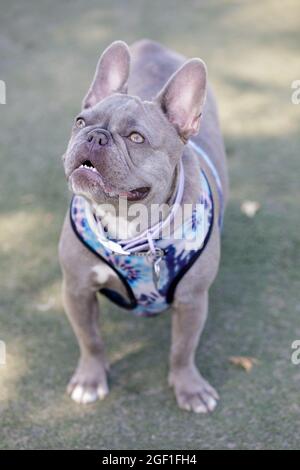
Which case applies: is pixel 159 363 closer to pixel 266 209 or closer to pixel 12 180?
pixel 266 209

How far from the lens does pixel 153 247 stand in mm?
2664

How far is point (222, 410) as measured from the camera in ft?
10.1

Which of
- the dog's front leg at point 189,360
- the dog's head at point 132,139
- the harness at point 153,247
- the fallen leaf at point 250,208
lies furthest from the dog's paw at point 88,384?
the fallen leaf at point 250,208

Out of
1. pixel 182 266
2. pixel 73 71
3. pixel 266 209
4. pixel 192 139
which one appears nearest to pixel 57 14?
pixel 73 71

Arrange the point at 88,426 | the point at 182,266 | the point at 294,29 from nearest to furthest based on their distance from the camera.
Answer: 1. the point at 182,266
2. the point at 88,426
3. the point at 294,29

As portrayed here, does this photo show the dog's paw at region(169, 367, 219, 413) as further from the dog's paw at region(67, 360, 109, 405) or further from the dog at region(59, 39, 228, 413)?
the dog's paw at region(67, 360, 109, 405)

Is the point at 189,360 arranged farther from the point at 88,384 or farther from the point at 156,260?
the point at 156,260

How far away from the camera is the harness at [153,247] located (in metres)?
2.67

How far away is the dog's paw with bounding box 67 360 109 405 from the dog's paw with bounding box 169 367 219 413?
323 millimetres

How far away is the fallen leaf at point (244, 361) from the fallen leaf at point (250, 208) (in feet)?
3.79

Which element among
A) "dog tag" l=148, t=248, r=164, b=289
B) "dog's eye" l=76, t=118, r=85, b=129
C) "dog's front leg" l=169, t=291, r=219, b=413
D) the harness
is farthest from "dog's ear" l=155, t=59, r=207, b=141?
"dog's front leg" l=169, t=291, r=219, b=413

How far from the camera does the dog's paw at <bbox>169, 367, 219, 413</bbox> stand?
3059 mm
